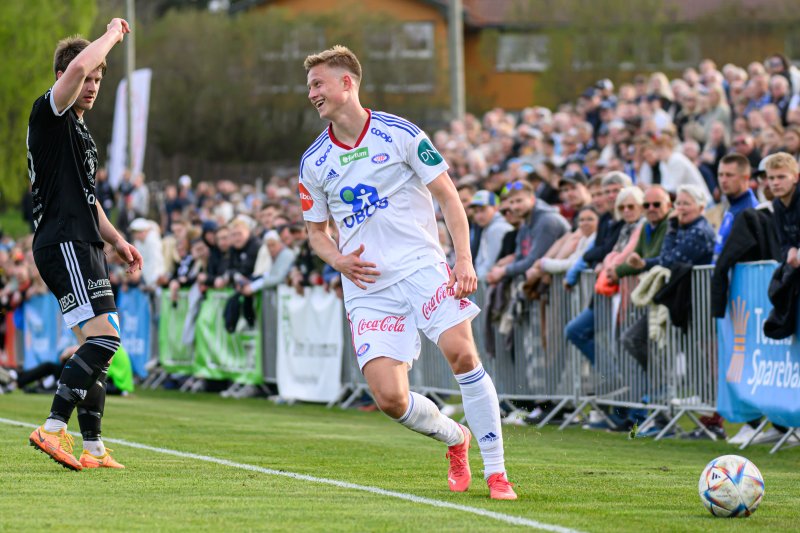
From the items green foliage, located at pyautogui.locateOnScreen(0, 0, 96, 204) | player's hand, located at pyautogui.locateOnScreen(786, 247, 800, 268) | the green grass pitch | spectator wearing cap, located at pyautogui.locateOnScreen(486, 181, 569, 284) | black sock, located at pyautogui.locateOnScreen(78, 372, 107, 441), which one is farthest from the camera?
green foliage, located at pyautogui.locateOnScreen(0, 0, 96, 204)

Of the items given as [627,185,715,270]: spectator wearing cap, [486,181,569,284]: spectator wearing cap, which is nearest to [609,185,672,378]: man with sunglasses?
[627,185,715,270]: spectator wearing cap

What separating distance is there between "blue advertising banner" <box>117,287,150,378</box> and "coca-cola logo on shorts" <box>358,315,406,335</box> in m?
15.8

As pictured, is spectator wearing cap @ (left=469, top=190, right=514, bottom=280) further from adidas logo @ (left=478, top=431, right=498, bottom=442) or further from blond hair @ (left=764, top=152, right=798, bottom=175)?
adidas logo @ (left=478, top=431, right=498, bottom=442)

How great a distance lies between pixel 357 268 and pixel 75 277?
184 centimetres

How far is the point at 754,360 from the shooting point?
12172 millimetres

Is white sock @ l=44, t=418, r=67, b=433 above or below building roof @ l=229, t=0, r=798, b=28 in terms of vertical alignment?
below

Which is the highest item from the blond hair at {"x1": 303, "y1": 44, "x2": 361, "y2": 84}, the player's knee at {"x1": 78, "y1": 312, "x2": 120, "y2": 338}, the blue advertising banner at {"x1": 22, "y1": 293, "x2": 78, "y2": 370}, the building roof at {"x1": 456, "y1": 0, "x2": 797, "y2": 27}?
the building roof at {"x1": 456, "y1": 0, "x2": 797, "y2": 27}

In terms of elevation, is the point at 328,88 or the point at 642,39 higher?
the point at 642,39

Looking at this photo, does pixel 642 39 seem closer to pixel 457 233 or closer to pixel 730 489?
pixel 457 233

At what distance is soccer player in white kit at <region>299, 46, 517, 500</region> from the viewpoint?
8094mm

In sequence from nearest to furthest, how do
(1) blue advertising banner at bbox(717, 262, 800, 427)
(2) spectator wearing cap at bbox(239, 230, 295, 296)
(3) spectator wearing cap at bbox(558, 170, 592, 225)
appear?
1. (1) blue advertising banner at bbox(717, 262, 800, 427)
2. (3) spectator wearing cap at bbox(558, 170, 592, 225)
3. (2) spectator wearing cap at bbox(239, 230, 295, 296)

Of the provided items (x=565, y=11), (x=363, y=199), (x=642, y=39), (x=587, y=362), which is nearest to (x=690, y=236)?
(x=587, y=362)

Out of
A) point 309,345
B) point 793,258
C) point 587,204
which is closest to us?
point 793,258

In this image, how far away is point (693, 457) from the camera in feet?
37.4
